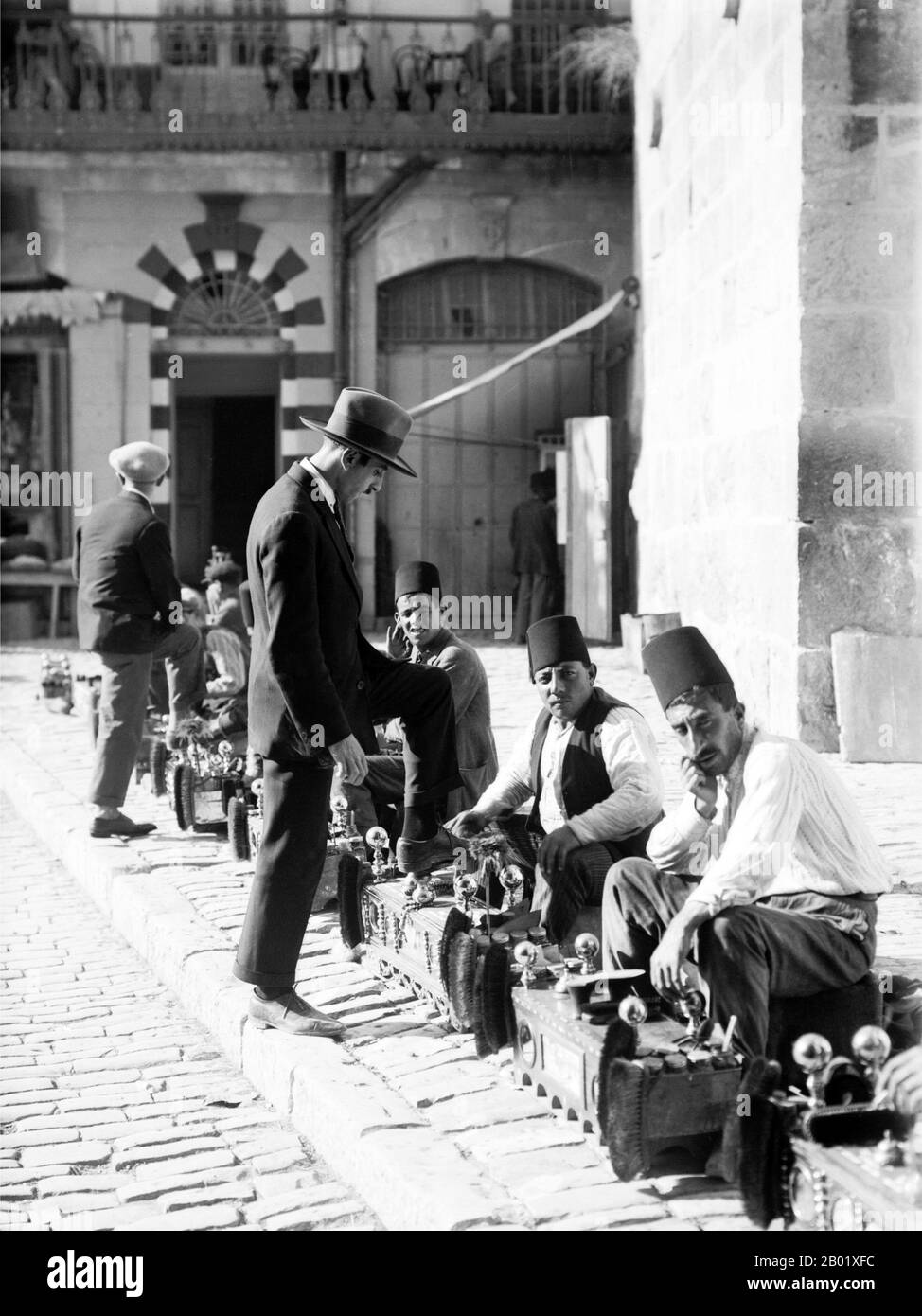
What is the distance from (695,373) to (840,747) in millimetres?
4027

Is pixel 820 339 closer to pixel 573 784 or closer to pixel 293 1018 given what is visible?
pixel 573 784

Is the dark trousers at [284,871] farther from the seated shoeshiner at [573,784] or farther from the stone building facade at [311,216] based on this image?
the stone building facade at [311,216]

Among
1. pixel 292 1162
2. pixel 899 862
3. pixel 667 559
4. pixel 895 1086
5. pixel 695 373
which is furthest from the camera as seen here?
pixel 667 559

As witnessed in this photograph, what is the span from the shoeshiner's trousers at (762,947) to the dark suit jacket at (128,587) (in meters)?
4.50

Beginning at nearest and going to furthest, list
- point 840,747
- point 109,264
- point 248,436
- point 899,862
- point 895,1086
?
point 895,1086
point 899,862
point 840,747
point 109,264
point 248,436

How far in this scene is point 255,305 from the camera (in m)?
19.2

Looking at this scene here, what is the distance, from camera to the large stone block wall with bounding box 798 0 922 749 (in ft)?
32.6

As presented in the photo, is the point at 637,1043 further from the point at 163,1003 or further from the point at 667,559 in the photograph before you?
the point at 667,559

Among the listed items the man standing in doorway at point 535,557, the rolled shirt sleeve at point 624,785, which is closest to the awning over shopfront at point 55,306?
the man standing in doorway at point 535,557

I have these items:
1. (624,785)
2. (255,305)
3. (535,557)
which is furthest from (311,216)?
(624,785)

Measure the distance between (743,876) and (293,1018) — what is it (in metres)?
→ 1.72

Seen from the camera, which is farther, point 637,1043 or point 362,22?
point 362,22

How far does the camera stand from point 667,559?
14133mm

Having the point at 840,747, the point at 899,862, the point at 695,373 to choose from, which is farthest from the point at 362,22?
the point at 899,862
